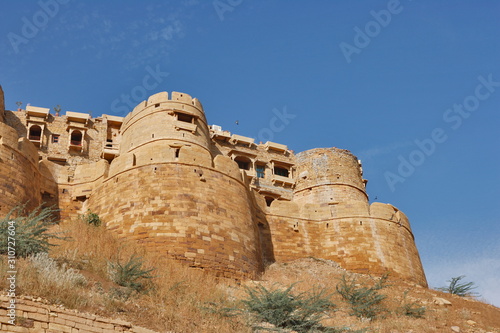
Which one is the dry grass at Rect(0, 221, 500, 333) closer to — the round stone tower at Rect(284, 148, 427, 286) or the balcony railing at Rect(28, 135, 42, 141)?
the round stone tower at Rect(284, 148, 427, 286)

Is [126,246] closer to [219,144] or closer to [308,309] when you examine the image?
[308,309]

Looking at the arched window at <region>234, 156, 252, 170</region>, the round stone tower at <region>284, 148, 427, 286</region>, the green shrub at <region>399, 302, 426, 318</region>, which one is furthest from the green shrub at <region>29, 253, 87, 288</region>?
the arched window at <region>234, 156, 252, 170</region>

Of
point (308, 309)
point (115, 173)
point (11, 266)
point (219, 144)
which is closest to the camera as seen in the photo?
point (11, 266)

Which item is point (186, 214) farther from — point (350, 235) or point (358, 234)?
point (358, 234)

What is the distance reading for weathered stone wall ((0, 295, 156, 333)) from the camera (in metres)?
7.84

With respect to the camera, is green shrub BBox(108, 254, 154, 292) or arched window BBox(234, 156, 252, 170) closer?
green shrub BBox(108, 254, 154, 292)

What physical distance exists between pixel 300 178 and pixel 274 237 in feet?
19.9

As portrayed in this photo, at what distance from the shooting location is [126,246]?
15844 millimetres

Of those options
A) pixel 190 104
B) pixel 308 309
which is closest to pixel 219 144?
pixel 190 104

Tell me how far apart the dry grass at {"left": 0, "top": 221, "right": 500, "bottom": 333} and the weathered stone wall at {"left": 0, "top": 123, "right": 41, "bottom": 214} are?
1827 millimetres

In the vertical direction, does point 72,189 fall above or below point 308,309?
above

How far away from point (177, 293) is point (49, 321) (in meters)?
4.05

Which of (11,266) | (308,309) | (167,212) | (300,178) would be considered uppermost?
(300,178)

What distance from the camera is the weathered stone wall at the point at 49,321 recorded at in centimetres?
784
